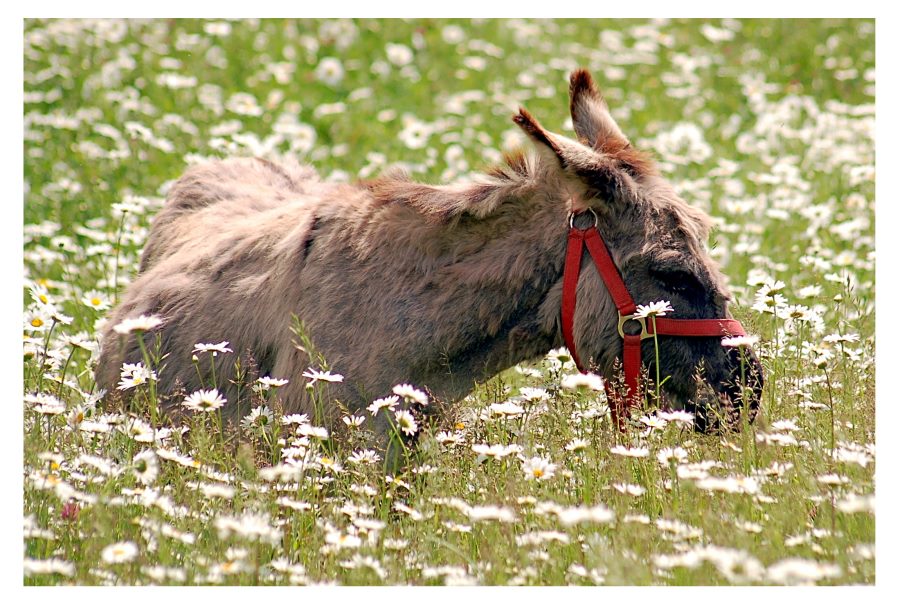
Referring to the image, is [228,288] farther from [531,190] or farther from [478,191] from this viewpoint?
[531,190]

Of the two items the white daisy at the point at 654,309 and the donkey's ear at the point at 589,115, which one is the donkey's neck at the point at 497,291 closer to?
the white daisy at the point at 654,309

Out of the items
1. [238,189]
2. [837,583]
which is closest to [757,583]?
[837,583]

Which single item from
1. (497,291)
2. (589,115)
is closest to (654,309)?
(497,291)

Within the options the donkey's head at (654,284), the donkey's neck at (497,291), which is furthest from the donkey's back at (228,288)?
the donkey's head at (654,284)

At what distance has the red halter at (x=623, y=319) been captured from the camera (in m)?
4.20

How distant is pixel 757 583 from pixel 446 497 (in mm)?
1170

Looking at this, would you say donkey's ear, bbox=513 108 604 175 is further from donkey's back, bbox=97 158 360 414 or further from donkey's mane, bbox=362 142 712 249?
donkey's back, bbox=97 158 360 414

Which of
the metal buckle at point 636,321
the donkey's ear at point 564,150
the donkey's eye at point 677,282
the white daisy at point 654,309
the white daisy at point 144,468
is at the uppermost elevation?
the donkey's ear at point 564,150

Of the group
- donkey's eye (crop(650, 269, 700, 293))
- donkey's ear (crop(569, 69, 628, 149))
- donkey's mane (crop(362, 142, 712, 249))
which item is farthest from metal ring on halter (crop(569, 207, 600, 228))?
donkey's ear (crop(569, 69, 628, 149))

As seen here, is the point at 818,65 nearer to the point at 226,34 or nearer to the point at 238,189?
the point at 226,34

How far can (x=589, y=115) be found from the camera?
4.70m

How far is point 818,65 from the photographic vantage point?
12102 millimetres

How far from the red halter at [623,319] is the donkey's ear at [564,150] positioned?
7.8 inches

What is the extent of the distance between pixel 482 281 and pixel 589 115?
947mm
